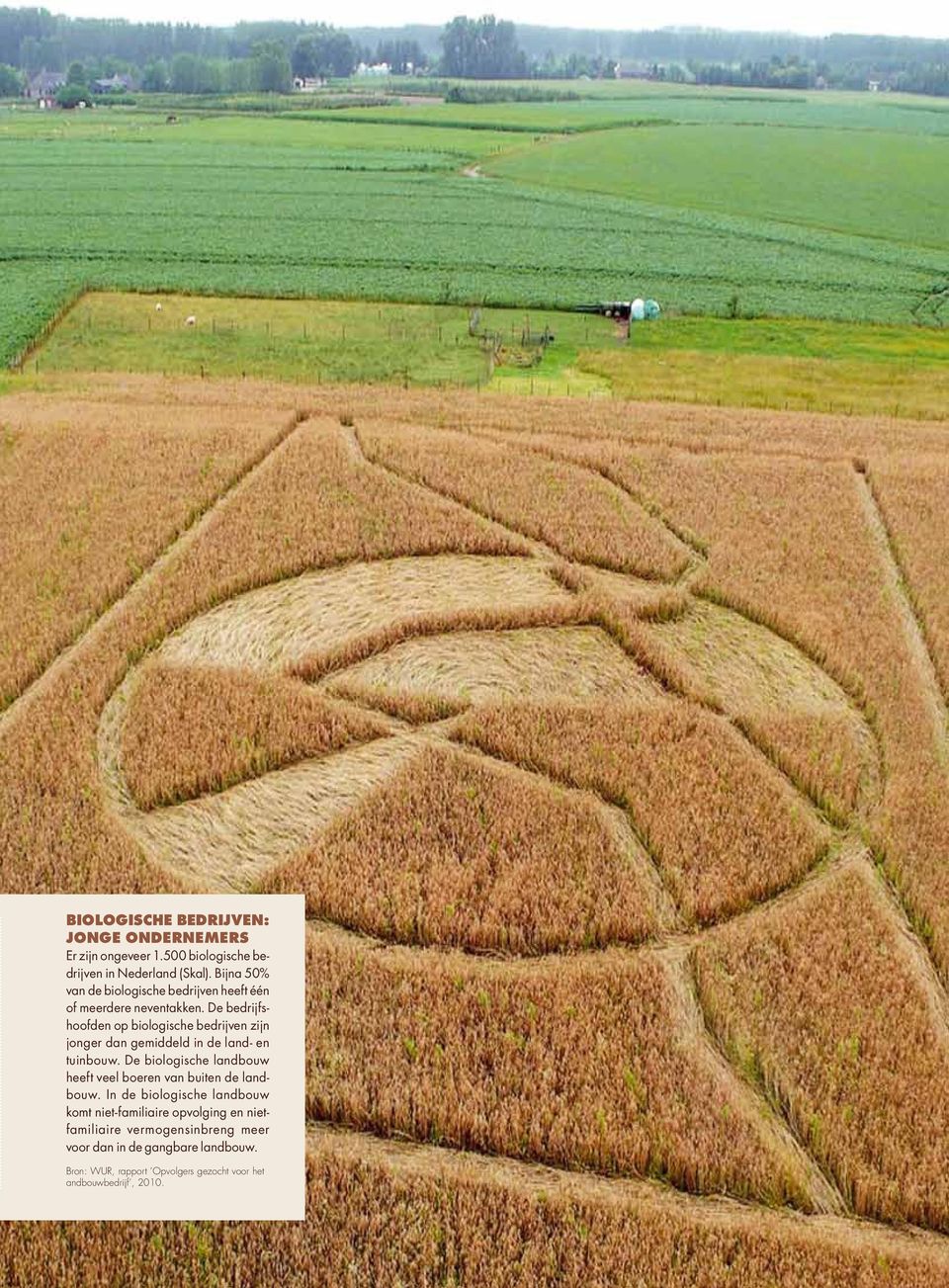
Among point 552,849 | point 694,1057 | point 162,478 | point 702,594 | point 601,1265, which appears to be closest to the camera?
point 601,1265

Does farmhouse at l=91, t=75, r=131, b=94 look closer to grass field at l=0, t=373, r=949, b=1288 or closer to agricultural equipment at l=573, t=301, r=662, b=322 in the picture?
agricultural equipment at l=573, t=301, r=662, b=322

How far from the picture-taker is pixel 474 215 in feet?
209

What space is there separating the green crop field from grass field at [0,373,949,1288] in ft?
77.1

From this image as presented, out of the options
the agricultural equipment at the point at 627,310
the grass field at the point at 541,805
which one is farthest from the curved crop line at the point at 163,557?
the agricultural equipment at the point at 627,310

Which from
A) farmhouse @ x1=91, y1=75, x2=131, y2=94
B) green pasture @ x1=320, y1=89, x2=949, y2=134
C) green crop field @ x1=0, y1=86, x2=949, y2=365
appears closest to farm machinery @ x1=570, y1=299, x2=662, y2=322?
green crop field @ x1=0, y1=86, x2=949, y2=365

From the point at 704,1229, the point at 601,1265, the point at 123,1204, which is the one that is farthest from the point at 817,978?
the point at 123,1204

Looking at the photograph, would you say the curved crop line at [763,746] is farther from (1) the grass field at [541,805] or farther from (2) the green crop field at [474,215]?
(2) the green crop field at [474,215]

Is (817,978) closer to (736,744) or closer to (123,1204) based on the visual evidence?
(736,744)

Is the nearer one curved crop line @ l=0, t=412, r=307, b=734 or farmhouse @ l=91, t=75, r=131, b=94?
curved crop line @ l=0, t=412, r=307, b=734

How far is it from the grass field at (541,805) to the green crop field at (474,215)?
23487 mm

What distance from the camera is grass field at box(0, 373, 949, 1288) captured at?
25.1 feet

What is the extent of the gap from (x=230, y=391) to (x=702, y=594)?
1539cm

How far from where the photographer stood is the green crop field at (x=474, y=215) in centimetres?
4578

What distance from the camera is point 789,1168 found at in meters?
7.70
